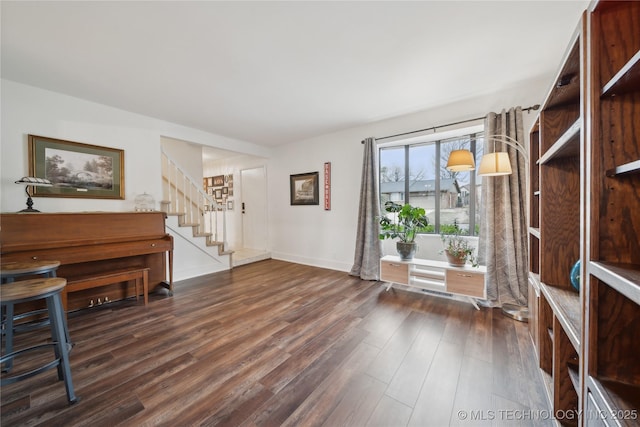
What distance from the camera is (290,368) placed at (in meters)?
1.61

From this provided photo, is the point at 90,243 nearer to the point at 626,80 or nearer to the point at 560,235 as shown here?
the point at 626,80

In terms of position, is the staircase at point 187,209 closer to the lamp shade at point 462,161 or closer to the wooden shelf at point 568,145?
the lamp shade at point 462,161

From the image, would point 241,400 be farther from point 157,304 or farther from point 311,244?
point 311,244

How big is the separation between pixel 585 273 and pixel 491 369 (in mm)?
1249

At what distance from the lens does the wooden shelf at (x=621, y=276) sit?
0.54 metres

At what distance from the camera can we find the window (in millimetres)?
3193

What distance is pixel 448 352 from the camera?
1.78 metres

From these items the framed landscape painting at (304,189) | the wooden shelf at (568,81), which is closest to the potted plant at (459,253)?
the wooden shelf at (568,81)

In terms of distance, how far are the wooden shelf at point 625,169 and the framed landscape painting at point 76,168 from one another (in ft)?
14.5

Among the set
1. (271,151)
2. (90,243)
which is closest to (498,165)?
(271,151)

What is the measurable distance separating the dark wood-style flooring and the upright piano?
44cm

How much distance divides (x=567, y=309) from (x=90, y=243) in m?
4.03

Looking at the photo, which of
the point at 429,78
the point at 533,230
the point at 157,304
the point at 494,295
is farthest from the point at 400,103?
the point at 157,304

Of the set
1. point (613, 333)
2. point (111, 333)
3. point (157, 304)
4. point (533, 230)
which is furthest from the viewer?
point (157, 304)
